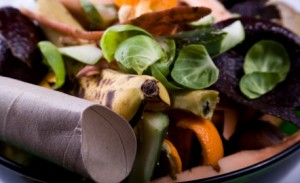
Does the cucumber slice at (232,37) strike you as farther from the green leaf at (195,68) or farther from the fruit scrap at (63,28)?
the fruit scrap at (63,28)

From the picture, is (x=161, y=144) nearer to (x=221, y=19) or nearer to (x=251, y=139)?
(x=251, y=139)

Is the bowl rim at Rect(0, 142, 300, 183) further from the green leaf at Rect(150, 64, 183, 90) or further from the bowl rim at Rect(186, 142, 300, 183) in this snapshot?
the green leaf at Rect(150, 64, 183, 90)

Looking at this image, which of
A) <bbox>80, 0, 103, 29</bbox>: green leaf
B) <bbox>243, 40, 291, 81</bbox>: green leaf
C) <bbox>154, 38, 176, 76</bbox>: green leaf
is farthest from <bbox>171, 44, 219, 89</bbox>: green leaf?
<bbox>80, 0, 103, 29</bbox>: green leaf

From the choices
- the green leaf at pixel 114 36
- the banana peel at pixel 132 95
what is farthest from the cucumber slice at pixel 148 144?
the green leaf at pixel 114 36

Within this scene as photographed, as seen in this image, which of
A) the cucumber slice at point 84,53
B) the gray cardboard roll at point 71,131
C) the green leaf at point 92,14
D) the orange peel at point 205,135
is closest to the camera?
the gray cardboard roll at point 71,131

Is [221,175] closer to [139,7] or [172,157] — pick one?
[172,157]

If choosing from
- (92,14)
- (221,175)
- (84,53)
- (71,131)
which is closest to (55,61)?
(84,53)
